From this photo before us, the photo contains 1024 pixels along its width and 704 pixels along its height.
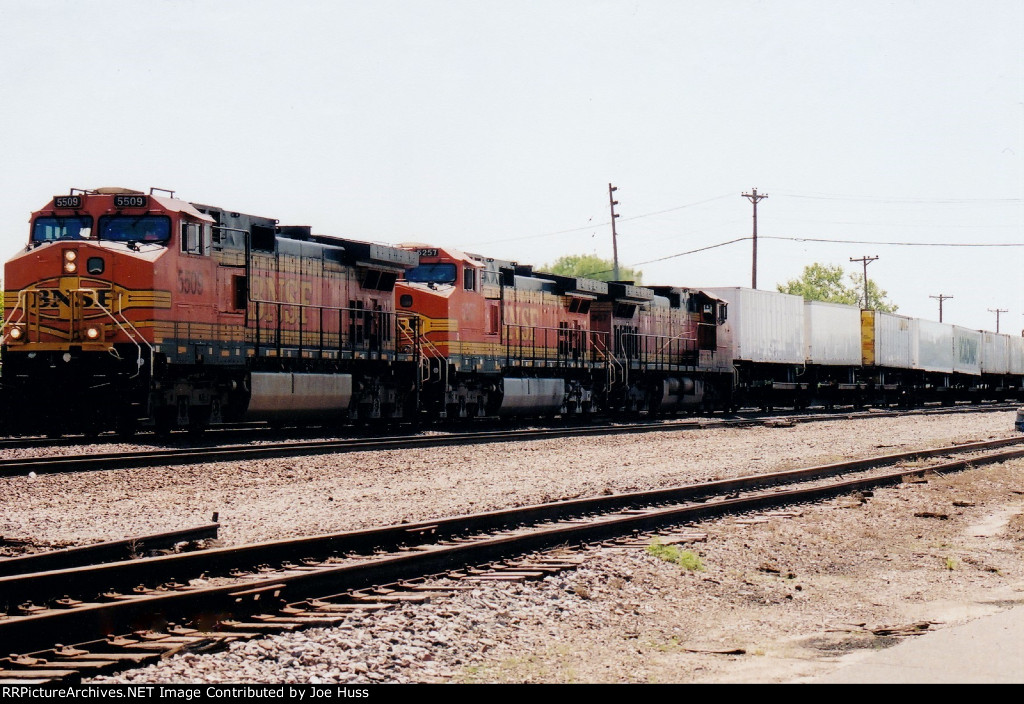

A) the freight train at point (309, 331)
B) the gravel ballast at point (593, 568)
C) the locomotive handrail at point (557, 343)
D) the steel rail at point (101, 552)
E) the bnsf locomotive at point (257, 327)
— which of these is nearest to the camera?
the gravel ballast at point (593, 568)

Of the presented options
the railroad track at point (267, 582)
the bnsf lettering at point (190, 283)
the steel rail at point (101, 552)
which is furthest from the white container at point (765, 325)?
the steel rail at point (101, 552)

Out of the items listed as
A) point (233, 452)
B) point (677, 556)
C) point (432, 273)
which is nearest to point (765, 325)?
point (432, 273)

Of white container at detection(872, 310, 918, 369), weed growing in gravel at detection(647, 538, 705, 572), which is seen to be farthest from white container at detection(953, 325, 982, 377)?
weed growing in gravel at detection(647, 538, 705, 572)

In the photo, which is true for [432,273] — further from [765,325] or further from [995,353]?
[995,353]

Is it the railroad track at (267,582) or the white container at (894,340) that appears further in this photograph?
the white container at (894,340)

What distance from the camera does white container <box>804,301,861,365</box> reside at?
127ft

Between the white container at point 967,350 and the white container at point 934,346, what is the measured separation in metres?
0.63

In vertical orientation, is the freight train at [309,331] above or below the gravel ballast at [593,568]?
above

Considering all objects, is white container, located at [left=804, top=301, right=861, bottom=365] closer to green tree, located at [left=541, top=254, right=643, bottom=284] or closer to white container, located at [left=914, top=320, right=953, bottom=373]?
white container, located at [left=914, top=320, right=953, bottom=373]

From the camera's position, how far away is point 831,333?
130 feet

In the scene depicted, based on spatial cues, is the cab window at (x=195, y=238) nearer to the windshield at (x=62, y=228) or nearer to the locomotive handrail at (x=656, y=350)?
the windshield at (x=62, y=228)

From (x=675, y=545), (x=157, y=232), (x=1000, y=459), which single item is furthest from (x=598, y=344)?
(x=675, y=545)

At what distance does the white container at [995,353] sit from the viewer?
5294 cm

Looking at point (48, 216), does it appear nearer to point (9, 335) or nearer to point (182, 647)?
point (9, 335)
